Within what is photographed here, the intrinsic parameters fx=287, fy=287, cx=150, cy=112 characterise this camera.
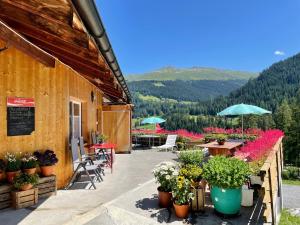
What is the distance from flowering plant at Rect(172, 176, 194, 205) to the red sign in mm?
3088

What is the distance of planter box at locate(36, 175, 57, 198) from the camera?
17.3 ft

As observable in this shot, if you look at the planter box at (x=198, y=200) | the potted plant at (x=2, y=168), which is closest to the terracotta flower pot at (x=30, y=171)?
the potted plant at (x=2, y=168)

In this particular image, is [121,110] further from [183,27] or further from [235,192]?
[183,27]

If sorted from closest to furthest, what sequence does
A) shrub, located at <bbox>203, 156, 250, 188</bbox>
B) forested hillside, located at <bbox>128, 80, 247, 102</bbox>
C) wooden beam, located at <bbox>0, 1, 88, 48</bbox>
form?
wooden beam, located at <bbox>0, 1, 88, 48</bbox>, shrub, located at <bbox>203, 156, 250, 188</bbox>, forested hillside, located at <bbox>128, 80, 247, 102</bbox>

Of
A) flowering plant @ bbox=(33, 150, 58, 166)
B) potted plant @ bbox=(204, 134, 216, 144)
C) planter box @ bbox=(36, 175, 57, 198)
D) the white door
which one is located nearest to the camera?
planter box @ bbox=(36, 175, 57, 198)

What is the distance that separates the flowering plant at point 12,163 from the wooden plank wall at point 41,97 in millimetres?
100

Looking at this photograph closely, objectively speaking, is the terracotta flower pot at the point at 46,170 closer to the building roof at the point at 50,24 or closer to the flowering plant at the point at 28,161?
the flowering plant at the point at 28,161

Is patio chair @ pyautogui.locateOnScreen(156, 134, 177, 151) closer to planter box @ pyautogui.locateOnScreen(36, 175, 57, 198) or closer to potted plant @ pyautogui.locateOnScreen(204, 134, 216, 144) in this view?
potted plant @ pyautogui.locateOnScreen(204, 134, 216, 144)

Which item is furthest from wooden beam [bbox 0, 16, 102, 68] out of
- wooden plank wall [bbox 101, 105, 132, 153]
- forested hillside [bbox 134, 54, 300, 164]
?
forested hillside [bbox 134, 54, 300, 164]

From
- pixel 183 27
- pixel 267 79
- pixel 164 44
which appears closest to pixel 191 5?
pixel 183 27

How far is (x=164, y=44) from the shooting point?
132 m

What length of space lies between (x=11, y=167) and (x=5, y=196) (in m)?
0.47

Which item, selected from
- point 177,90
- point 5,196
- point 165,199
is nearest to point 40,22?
point 5,196

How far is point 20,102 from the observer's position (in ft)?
16.9
